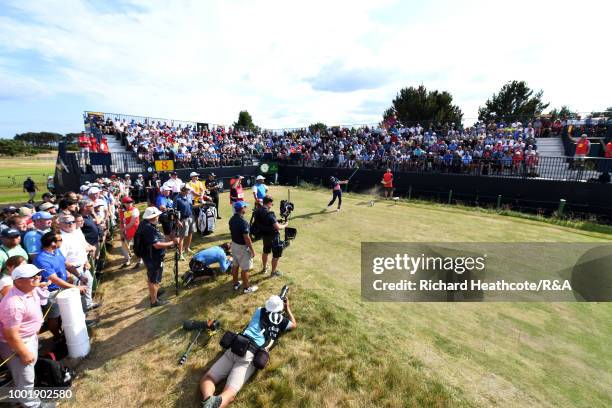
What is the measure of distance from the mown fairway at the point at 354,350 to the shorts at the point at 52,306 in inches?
37.1

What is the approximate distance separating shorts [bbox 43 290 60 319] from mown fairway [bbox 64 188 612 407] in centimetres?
94

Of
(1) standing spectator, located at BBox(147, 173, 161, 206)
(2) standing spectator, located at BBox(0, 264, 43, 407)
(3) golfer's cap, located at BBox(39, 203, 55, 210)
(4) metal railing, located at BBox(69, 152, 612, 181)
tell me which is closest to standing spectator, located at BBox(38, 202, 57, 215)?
(3) golfer's cap, located at BBox(39, 203, 55, 210)

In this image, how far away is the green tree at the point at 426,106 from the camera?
50.7 meters

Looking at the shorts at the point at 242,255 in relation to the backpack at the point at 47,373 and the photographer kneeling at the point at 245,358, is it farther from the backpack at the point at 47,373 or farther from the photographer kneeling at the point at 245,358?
the backpack at the point at 47,373

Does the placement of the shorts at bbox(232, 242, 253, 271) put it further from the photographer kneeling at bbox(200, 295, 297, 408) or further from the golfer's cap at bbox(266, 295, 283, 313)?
the golfer's cap at bbox(266, 295, 283, 313)

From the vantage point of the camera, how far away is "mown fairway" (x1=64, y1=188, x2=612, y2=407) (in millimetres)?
4426

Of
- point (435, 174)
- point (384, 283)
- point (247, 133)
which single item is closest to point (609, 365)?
point (384, 283)

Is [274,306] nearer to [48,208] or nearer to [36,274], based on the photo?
[36,274]

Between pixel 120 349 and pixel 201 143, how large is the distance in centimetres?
2241

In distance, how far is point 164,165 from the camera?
65.6 ft

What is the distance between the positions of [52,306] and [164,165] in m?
16.3

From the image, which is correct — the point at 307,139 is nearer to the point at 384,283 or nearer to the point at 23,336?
the point at 384,283

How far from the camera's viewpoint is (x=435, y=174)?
18969 mm

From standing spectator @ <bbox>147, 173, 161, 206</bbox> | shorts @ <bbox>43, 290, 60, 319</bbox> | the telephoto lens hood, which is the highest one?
standing spectator @ <bbox>147, 173, 161, 206</bbox>
